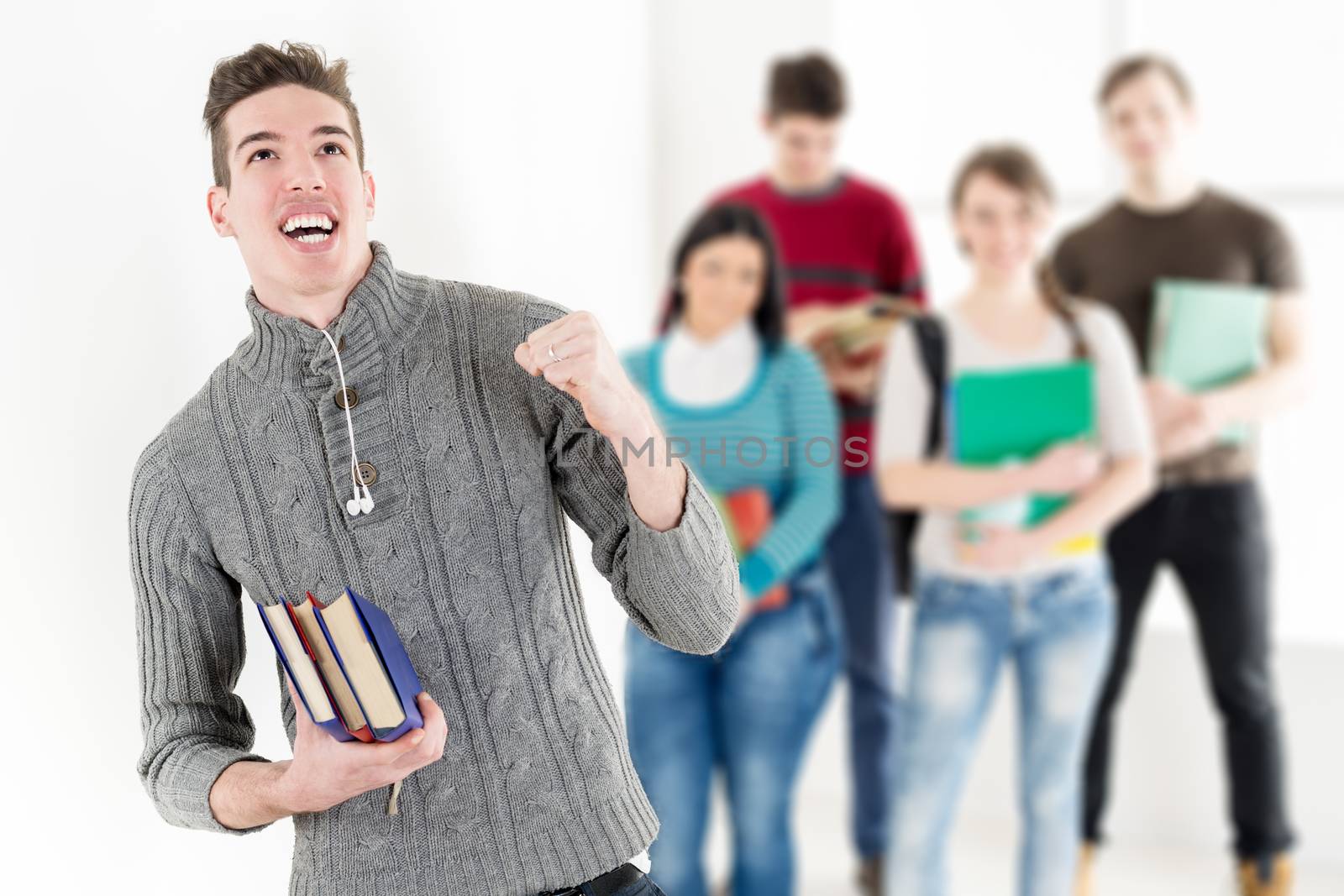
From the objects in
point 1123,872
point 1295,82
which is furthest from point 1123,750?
point 1295,82

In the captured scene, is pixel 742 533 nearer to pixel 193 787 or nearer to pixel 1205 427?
pixel 1205 427

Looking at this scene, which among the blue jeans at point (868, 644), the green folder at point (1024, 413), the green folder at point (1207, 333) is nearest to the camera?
the green folder at point (1024, 413)

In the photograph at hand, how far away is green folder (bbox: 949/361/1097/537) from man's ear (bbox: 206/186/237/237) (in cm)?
144

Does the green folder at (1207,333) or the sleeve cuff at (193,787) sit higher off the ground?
the green folder at (1207,333)

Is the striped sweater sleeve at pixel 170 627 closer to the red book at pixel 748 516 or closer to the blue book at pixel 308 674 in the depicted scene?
the blue book at pixel 308 674

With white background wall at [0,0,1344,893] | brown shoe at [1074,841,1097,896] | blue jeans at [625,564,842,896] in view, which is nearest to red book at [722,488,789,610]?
blue jeans at [625,564,842,896]

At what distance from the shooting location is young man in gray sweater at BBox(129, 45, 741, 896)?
76 centimetres

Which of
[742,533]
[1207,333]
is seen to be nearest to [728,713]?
[742,533]

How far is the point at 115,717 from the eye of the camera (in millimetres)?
848

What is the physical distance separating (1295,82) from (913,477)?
138 cm

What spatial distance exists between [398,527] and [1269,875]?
7.37 feet

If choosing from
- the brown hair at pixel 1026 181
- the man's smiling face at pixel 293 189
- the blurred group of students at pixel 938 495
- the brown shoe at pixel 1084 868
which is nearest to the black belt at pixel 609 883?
the man's smiling face at pixel 293 189

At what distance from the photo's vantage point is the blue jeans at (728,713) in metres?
1.97

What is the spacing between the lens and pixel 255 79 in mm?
753
